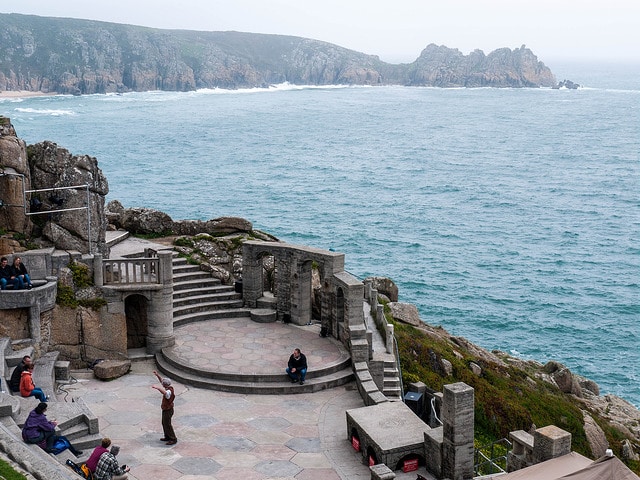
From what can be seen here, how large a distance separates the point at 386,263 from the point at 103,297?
40407mm

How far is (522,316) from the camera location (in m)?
54.1

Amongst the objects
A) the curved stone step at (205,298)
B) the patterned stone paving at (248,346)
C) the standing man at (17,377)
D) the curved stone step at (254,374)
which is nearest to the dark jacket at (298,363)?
the curved stone step at (254,374)

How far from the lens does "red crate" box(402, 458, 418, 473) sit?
20.4 metres

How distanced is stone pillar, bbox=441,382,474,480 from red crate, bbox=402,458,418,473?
3.49 ft

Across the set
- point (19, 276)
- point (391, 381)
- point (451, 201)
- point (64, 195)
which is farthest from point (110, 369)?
point (451, 201)

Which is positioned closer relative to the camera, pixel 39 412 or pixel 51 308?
pixel 39 412

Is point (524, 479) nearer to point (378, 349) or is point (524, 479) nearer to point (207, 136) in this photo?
point (378, 349)

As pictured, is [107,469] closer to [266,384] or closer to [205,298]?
[266,384]

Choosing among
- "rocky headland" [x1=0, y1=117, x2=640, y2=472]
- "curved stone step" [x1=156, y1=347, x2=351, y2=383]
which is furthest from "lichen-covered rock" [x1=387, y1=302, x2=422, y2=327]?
"curved stone step" [x1=156, y1=347, x2=351, y2=383]

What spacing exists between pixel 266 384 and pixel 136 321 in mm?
6619

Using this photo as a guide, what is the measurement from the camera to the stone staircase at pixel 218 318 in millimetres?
24938

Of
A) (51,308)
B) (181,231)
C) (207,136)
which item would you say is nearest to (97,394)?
(51,308)

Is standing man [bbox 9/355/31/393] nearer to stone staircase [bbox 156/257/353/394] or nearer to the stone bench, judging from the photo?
stone staircase [bbox 156/257/353/394]

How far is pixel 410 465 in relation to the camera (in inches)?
805
